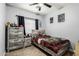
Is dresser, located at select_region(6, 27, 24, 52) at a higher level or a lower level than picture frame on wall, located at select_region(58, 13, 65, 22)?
lower

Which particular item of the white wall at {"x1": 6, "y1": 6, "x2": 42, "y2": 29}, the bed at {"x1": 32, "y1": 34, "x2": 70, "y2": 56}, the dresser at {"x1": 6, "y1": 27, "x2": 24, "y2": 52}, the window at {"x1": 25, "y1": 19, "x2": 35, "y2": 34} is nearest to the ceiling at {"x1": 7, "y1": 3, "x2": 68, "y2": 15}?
the white wall at {"x1": 6, "y1": 6, "x2": 42, "y2": 29}

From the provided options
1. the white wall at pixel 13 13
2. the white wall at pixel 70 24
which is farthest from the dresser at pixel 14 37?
the white wall at pixel 70 24

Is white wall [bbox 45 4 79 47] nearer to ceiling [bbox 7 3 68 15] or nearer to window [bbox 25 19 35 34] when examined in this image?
ceiling [bbox 7 3 68 15]

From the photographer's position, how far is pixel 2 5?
1309 millimetres

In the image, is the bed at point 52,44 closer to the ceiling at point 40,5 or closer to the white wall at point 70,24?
the white wall at point 70,24

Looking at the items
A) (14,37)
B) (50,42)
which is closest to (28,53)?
(50,42)

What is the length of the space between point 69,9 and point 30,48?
3.74 ft

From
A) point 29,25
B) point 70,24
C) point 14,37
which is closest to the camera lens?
point 70,24

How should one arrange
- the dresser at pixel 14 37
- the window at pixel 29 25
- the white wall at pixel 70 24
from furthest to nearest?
the dresser at pixel 14 37 < the window at pixel 29 25 < the white wall at pixel 70 24

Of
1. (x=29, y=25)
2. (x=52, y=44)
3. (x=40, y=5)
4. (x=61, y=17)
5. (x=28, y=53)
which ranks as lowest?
(x=28, y=53)

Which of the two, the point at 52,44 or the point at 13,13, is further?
the point at 52,44

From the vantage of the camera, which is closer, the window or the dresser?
the window

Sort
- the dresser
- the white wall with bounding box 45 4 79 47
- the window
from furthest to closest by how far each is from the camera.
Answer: the dresser, the window, the white wall with bounding box 45 4 79 47

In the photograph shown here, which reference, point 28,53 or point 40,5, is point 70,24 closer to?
point 40,5
